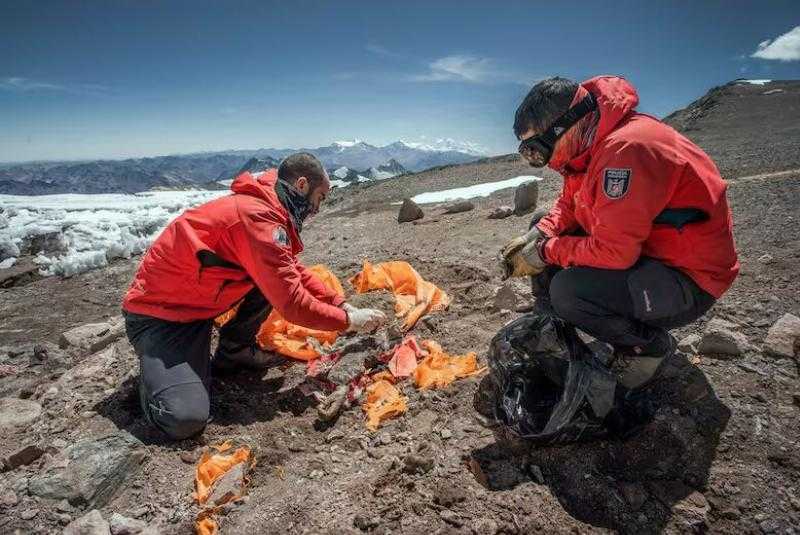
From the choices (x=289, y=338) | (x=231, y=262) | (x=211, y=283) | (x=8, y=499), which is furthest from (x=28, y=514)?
(x=289, y=338)

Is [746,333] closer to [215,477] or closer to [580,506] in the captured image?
[580,506]

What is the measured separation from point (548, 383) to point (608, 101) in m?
1.50

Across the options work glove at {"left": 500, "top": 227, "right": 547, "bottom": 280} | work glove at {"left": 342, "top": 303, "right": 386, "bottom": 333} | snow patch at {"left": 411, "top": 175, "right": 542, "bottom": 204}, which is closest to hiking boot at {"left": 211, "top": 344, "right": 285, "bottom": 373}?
work glove at {"left": 342, "top": 303, "right": 386, "bottom": 333}

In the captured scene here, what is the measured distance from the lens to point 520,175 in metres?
13.1

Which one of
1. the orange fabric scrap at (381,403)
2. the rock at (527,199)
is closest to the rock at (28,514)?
the orange fabric scrap at (381,403)

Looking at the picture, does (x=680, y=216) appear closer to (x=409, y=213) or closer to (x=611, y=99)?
(x=611, y=99)

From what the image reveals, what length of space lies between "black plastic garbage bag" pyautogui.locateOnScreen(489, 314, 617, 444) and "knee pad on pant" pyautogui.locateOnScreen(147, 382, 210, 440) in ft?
5.84

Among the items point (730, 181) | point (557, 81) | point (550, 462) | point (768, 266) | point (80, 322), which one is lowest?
point (80, 322)

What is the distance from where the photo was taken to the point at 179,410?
262 cm

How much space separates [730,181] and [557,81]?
6556mm

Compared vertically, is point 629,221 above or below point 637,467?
above

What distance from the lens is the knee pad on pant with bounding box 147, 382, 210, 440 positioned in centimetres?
259

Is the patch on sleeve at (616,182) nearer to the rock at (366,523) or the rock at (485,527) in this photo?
the rock at (485,527)

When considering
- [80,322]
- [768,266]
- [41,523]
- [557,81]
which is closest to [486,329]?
[557,81]
